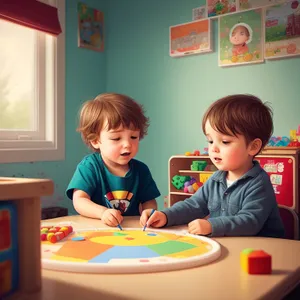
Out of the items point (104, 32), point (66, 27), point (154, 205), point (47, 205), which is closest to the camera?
point (154, 205)

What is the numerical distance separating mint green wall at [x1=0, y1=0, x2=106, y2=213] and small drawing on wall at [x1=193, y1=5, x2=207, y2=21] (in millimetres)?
883

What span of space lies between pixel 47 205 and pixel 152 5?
1724 millimetres

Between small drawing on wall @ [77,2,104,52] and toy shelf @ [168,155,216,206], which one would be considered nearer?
toy shelf @ [168,155,216,206]

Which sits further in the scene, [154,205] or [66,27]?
[66,27]

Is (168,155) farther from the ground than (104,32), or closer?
closer

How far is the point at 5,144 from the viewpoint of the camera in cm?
257

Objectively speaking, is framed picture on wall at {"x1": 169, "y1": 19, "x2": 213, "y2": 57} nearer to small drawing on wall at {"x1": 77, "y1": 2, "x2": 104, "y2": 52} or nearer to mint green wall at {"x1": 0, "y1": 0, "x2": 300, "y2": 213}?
mint green wall at {"x1": 0, "y1": 0, "x2": 300, "y2": 213}

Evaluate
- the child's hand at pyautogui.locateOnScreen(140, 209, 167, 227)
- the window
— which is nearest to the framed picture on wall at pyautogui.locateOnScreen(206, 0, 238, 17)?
the window

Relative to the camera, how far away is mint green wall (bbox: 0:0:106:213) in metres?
2.87

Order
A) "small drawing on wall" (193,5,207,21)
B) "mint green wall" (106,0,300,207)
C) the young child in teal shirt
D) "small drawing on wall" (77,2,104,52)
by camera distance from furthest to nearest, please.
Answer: "small drawing on wall" (77,2,104,52) → "small drawing on wall" (193,5,207,21) → "mint green wall" (106,0,300,207) → the young child in teal shirt

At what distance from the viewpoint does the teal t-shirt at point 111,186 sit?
1.24 meters

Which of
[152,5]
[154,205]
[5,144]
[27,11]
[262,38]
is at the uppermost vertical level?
[152,5]

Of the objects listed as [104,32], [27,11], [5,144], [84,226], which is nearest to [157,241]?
[84,226]

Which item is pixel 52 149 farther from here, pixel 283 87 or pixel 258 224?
pixel 258 224
